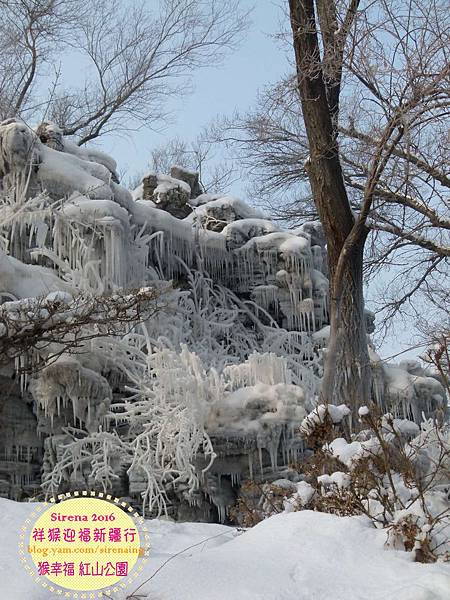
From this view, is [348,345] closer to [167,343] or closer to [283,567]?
[167,343]

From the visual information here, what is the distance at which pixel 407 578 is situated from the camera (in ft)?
10.5

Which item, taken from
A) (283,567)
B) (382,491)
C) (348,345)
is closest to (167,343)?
(348,345)

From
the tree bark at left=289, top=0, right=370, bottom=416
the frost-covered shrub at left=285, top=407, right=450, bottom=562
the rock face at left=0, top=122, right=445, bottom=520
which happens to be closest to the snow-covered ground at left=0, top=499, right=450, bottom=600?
the frost-covered shrub at left=285, top=407, right=450, bottom=562

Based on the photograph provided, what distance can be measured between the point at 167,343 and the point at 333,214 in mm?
3639

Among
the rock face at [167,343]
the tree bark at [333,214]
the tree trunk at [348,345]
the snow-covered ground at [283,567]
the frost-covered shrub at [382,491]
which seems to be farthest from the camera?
the rock face at [167,343]

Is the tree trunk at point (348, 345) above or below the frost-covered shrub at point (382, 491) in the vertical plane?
above

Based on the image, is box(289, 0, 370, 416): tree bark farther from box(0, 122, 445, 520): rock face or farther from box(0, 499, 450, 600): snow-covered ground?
box(0, 499, 450, 600): snow-covered ground

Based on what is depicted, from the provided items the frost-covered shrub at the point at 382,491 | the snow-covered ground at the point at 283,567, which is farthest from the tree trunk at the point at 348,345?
the snow-covered ground at the point at 283,567

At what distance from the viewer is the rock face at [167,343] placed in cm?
943

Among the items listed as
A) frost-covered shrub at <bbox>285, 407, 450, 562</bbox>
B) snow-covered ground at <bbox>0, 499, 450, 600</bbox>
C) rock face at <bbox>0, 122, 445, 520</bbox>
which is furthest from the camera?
rock face at <bbox>0, 122, 445, 520</bbox>

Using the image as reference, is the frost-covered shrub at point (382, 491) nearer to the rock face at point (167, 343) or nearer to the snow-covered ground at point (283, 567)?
the snow-covered ground at point (283, 567)

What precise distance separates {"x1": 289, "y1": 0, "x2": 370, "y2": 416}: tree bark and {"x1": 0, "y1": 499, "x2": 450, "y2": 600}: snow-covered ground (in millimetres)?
4059

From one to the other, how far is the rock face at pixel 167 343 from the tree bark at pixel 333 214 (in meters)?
0.41

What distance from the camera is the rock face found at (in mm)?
9430
